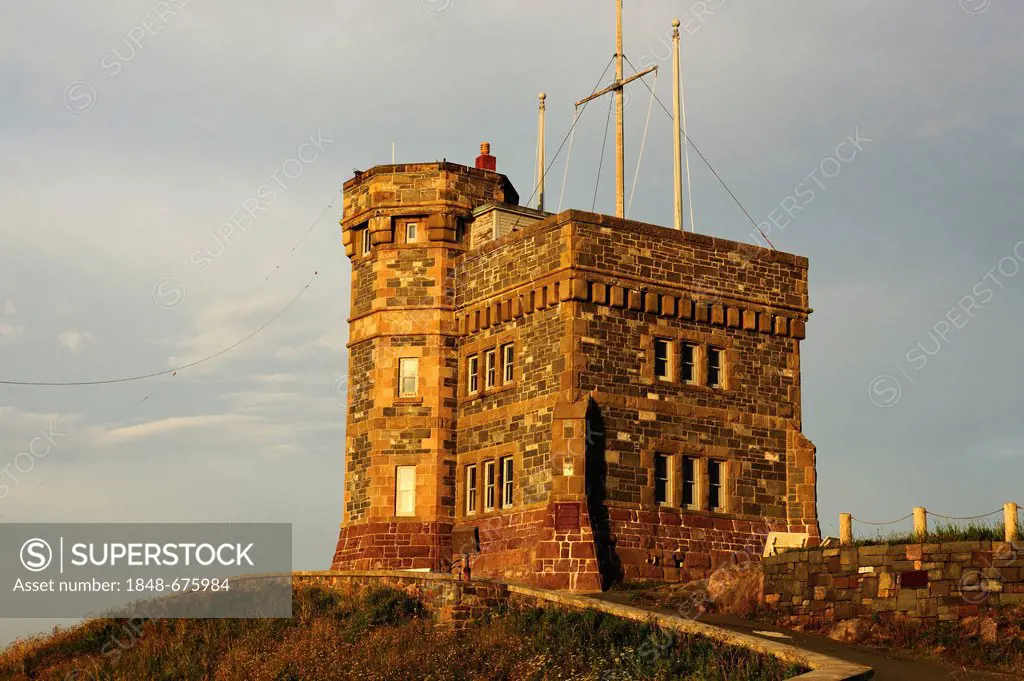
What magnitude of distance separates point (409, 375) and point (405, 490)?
127 inches

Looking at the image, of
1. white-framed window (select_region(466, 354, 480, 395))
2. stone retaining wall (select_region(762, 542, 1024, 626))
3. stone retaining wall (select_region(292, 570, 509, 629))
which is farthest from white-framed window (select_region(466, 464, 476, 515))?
stone retaining wall (select_region(762, 542, 1024, 626))

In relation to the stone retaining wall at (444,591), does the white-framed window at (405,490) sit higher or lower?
higher

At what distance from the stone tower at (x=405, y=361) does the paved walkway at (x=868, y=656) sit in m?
9.09

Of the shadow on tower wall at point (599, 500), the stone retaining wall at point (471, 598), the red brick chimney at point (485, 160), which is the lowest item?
the stone retaining wall at point (471, 598)

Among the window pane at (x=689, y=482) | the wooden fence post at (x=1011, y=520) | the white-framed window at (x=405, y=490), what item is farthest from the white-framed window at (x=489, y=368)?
the wooden fence post at (x=1011, y=520)

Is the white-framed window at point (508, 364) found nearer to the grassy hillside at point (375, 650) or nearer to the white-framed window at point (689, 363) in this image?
the white-framed window at point (689, 363)

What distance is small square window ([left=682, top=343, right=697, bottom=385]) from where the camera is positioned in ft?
123

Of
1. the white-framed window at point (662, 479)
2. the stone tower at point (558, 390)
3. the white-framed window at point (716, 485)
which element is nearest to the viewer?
the stone tower at point (558, 390)

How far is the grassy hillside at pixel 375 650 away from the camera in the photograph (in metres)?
25.4

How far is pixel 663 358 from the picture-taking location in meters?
37.1

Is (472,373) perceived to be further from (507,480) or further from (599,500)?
(599,500)

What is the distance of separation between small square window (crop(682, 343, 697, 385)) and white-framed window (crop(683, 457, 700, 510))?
217cm

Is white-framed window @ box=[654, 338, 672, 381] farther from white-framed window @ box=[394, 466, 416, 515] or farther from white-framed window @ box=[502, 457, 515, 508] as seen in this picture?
white-framed window @ box=[394, 466, 416, 515]

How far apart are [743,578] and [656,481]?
16.1 ft
